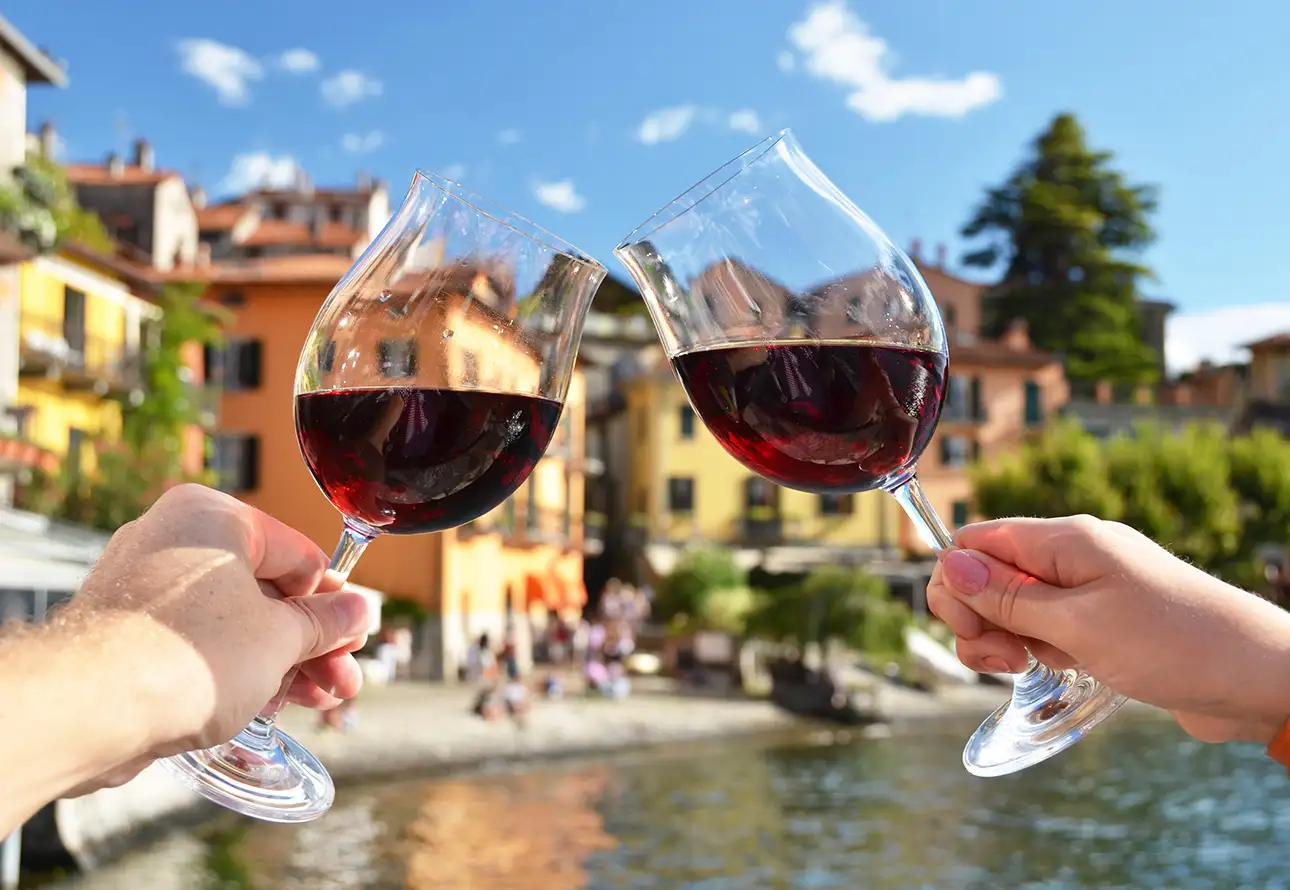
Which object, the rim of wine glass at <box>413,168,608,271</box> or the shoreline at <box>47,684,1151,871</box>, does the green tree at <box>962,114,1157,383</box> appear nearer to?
the shoreline at <box>47,684,1151,871</box>

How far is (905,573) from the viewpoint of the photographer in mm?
38656

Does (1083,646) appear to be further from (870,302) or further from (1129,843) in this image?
(1129,843)

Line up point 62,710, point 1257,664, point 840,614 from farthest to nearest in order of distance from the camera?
point 840,614 → point 1257,664 → point 62,710

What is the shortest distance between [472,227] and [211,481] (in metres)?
24.2

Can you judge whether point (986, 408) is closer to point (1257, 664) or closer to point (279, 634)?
point (1257, 664)

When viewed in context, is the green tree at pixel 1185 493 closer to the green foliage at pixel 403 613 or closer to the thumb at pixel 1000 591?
the green foliage at pixel 403 613

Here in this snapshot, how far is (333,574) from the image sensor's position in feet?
4.60

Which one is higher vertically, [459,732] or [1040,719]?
[1040,719]

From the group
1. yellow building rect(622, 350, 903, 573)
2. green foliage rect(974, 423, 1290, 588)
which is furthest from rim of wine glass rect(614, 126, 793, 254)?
yellow building rect(622, 350, 903, 573)

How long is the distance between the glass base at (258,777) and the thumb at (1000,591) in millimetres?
637

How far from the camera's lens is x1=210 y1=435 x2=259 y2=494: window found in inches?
1156

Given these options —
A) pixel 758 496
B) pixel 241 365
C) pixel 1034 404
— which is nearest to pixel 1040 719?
pixel 241 365

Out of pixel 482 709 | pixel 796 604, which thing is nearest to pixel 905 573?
pixel 796 604

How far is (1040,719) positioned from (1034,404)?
44.0m
